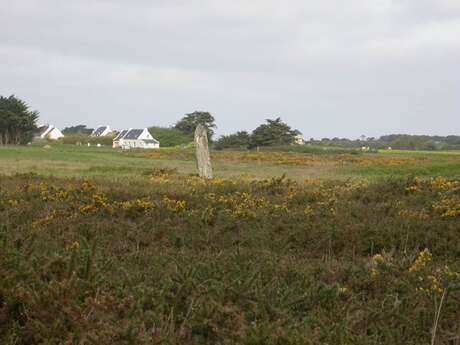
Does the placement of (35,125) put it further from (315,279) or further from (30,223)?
(315,279)

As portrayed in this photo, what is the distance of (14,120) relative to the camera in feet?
242

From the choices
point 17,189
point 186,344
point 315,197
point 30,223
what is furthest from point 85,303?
point 17,189

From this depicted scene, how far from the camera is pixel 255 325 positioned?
150 inches

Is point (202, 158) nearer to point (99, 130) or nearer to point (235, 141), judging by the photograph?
point (235, 141)

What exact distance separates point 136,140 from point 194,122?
594 inches

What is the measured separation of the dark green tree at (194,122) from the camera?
344 ft

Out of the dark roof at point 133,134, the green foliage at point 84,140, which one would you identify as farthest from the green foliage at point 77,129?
the dark roof at point 133,134

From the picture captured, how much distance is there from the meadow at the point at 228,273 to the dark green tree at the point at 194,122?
9263 cm

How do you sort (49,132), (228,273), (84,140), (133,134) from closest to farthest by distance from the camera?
(228,273) < (133,134) < (84,140) < (49,132)

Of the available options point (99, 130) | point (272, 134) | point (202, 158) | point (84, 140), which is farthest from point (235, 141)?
point (99, 130)

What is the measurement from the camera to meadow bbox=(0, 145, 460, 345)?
154 inches

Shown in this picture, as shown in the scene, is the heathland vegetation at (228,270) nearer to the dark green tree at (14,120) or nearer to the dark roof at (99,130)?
the dark green tree at (14,120)

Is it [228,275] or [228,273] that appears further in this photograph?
[228,273]

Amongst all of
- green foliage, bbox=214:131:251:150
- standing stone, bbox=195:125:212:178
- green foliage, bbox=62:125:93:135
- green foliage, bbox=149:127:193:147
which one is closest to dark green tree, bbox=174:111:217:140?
green foliage, bbox=149:127:193:147
